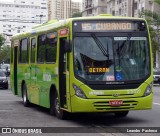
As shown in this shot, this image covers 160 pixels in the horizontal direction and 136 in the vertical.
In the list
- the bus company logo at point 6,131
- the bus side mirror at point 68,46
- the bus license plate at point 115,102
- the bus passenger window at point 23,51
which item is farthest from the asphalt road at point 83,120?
the bus passenger window at point 23,51

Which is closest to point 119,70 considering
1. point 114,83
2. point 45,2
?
point 114,83

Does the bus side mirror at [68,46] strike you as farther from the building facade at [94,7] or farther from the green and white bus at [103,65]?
the building facade at [94,7]

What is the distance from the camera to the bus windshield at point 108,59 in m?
13.1

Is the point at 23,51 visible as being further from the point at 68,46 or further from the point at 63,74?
the point at 68,46

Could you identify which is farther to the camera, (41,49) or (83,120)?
(41,49)

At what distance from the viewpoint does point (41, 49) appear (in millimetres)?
16453

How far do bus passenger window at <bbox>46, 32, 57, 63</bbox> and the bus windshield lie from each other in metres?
1.68

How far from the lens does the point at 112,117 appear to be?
49.6ft

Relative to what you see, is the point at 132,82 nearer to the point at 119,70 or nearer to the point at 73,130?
the point at 119,70

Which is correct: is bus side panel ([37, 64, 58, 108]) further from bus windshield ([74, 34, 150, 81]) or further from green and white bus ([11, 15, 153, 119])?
bus windshield ([74, 34, 150, 81])

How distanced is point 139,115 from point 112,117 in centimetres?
93

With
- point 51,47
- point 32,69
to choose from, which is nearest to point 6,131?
point 51,47

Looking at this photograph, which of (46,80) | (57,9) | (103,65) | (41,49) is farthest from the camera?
(57,9)

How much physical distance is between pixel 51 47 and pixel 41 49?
135 centimetres
